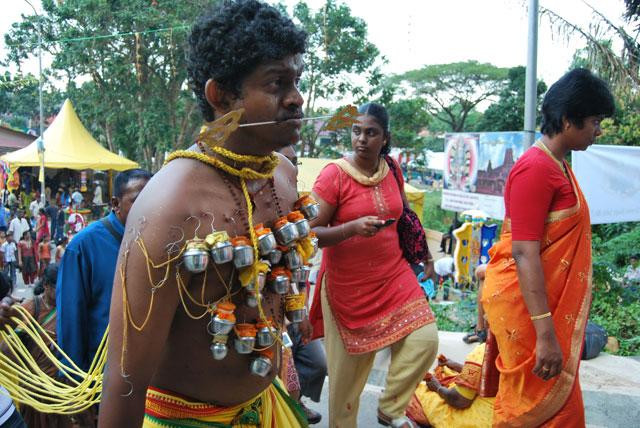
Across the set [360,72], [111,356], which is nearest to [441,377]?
[111,356]

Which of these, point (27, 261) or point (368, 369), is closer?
point (368, 369)

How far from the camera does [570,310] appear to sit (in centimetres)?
278

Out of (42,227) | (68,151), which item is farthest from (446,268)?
(68,151)

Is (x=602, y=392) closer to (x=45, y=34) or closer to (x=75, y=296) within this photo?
(x=75, y=296)

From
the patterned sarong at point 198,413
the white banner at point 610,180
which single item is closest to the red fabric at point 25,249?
the white banner at point 610,180

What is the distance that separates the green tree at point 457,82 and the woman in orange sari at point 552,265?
111 feet

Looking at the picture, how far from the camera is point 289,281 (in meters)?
2.02

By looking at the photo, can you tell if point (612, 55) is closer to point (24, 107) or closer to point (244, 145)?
point (244, 145)

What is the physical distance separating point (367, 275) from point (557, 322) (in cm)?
137

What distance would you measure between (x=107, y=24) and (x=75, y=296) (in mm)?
19815

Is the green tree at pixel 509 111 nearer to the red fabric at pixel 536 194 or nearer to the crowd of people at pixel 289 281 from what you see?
the crowd of people at pixel 289 281

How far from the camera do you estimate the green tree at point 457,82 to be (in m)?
36.1

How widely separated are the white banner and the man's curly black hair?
6978 mm

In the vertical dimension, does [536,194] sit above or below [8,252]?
above
